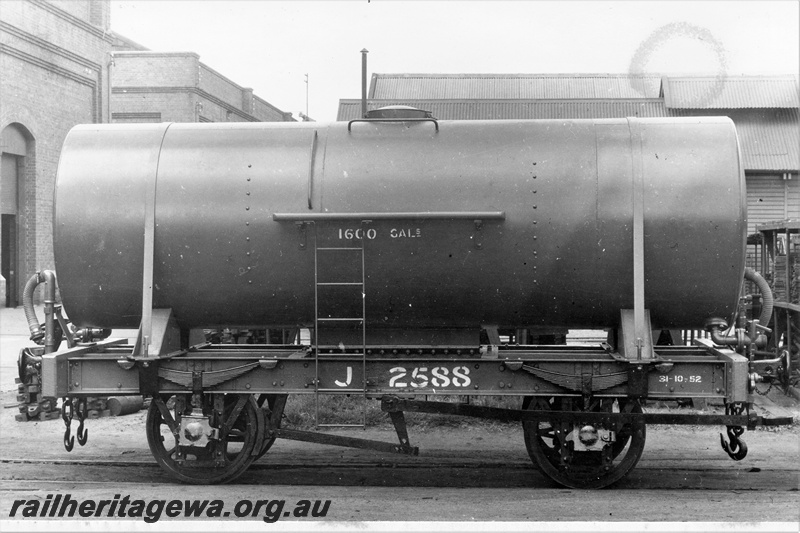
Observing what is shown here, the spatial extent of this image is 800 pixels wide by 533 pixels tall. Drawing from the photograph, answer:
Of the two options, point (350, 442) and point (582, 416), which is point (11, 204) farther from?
point (582, 416)

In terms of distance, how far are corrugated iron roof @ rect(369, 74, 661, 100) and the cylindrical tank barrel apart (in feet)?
50.0

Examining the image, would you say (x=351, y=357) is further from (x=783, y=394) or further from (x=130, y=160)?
(x=783, y=394)

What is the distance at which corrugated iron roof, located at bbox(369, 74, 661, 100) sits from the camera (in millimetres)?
22766

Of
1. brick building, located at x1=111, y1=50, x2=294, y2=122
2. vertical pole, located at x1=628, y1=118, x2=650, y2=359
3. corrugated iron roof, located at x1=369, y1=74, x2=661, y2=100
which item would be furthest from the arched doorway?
vertical pole, located at x1=628, y1=118, x2=650, y2=359

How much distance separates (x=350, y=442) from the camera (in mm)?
7152

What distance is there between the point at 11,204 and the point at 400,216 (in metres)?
16.1

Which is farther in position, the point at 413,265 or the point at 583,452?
the point at 583,452

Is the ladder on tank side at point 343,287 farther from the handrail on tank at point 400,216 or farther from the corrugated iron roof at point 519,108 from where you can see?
the corrugated iron roof at point 519,108

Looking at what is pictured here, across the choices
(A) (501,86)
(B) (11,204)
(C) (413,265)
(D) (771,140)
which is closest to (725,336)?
(C) (413,265)

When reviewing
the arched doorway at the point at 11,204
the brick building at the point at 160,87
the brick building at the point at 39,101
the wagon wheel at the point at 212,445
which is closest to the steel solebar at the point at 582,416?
the wagon wheel at the point at 212,445

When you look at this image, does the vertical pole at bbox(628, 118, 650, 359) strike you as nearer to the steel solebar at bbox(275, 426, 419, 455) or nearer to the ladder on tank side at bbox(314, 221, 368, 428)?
the steel solebar at bbox(275, 426, 419, 455)

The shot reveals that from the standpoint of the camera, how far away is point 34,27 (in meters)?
19.0

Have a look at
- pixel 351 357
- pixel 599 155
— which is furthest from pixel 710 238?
pixel 351 357

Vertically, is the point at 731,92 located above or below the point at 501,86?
below
